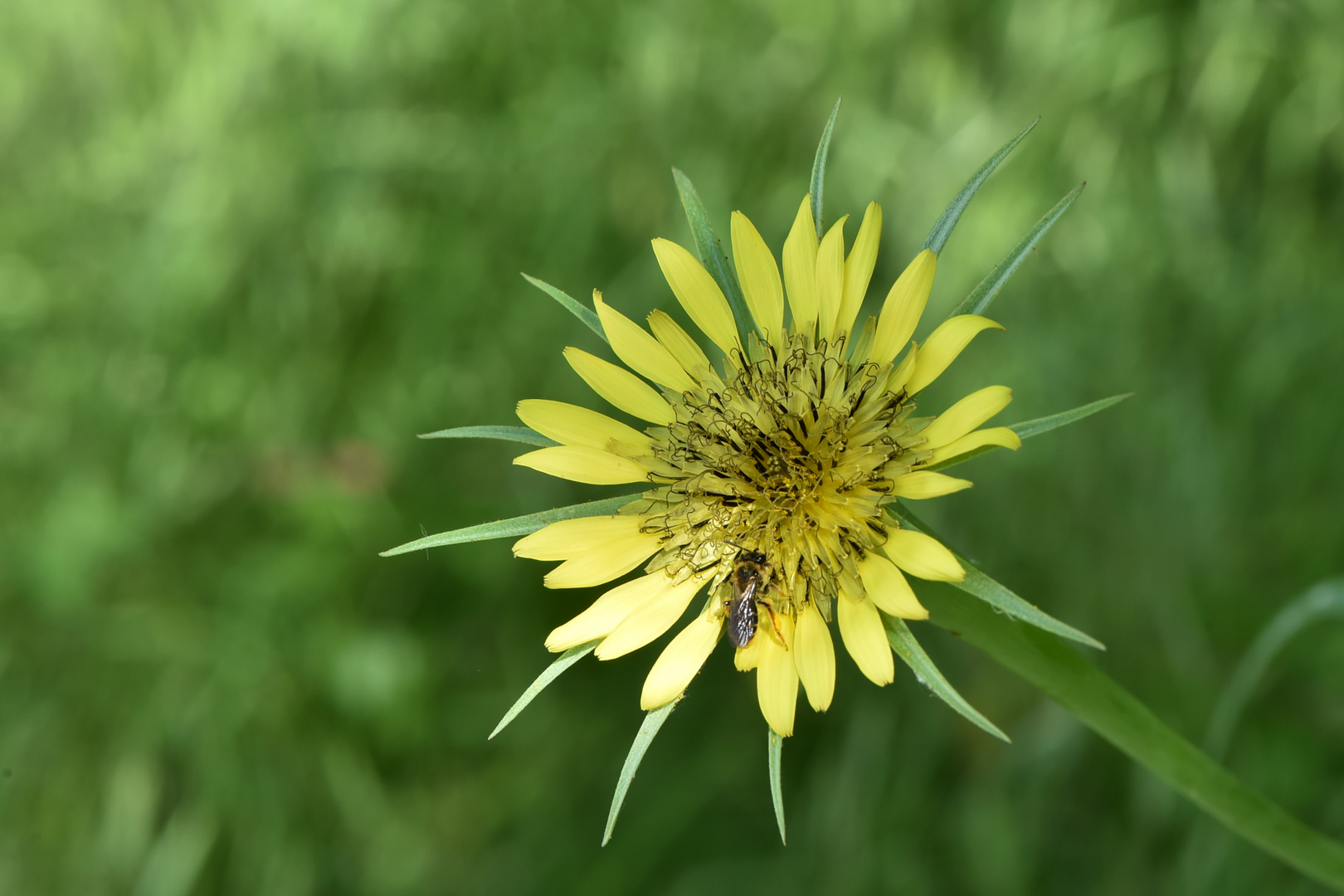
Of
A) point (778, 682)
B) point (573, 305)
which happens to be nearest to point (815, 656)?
point (778, 682)

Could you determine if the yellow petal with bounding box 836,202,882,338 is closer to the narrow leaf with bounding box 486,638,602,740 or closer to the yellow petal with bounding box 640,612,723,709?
the yellow petal with bounding box 640,612,723,709

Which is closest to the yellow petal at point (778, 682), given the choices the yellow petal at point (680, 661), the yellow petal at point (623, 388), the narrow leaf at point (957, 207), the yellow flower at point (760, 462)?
the yellow flower at point (760, 462)

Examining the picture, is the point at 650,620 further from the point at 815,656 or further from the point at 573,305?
the point at 573,305

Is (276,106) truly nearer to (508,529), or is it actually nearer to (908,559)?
(508,529)

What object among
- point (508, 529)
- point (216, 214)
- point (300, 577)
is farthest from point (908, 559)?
point (216, 214)

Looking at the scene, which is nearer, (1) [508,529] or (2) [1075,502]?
(1) [508,529]

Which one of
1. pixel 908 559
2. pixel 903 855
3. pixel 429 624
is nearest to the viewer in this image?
pixel 908 559

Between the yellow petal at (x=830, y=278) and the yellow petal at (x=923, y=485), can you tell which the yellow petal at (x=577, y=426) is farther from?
the yellow petal at (x=923, y=485)
